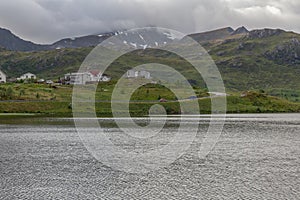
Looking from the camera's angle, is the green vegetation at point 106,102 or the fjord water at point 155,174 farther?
the green vegetation at point 106,102

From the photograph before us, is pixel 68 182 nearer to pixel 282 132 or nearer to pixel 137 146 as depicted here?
pixel 137 146

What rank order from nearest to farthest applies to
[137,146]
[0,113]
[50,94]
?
1. [137,146]
2. [0,113]
3. [50,94]

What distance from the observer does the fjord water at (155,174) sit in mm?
37281

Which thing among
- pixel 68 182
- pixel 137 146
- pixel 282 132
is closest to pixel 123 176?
pixel 68 182

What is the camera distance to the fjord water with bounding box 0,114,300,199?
3728 centimetres

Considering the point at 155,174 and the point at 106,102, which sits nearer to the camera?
the point at 155,174

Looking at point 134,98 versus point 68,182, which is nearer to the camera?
point 68,182

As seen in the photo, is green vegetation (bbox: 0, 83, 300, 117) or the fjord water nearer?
the fjord water

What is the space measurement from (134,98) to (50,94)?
111ft

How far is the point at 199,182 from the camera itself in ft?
136

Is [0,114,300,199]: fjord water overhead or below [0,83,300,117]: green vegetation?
below

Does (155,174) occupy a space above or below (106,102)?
below

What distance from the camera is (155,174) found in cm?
4609

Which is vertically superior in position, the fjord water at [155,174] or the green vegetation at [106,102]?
the green vegetation at [106,102]
